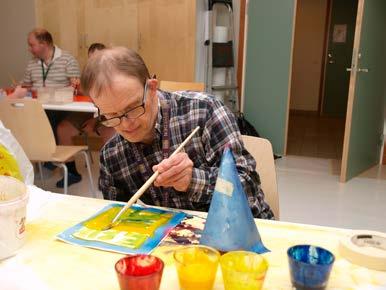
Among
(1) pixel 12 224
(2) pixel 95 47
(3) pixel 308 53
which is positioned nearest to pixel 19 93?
(2) pixel 95 47

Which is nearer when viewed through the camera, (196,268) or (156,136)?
(196,268)

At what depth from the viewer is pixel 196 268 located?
0.78m

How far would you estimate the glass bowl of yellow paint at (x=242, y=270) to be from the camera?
0.73 meters

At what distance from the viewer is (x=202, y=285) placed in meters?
0.76

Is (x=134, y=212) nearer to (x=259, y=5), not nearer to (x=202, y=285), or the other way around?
(x=202, y=285)

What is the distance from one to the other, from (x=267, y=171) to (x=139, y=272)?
0.80 meters

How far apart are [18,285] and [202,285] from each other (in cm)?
35

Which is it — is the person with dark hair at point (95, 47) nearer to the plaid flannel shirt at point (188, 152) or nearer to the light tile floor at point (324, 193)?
the plaid flannel shirt at point (188, 152)

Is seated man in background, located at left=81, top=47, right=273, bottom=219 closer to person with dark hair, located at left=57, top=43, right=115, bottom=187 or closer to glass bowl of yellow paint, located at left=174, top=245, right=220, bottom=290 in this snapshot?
glass bowl of yellow paint, located at left=174, top=245, right=220, bottom=290

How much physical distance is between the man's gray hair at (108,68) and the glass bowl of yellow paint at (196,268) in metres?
0.52

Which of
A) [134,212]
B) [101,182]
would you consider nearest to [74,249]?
[134,212]

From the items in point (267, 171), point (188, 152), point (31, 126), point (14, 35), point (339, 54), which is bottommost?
point (31, 126)

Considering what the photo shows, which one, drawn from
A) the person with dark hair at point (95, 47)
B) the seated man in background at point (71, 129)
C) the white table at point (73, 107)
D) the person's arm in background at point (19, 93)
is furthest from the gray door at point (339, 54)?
the person's arm in background at point (19, 93)

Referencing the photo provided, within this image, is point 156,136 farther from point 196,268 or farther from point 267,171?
point 196,268
